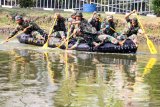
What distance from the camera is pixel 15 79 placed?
13.1m

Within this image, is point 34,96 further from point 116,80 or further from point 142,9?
point 142,9

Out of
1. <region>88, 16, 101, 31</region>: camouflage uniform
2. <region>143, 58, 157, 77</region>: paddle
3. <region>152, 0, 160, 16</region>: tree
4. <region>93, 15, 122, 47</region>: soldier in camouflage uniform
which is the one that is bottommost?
<region>143, 58, 157, 77</region>: paddle

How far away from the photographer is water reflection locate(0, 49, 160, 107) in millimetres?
10352

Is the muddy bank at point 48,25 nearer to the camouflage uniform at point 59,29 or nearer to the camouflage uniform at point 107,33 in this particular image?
the camouflage uniform at point 59,29

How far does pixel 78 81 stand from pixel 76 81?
0.05 m

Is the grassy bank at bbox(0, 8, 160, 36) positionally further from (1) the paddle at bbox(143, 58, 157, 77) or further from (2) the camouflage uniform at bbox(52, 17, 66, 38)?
(1) the paddle at bbox(143, 58, 157, 77)

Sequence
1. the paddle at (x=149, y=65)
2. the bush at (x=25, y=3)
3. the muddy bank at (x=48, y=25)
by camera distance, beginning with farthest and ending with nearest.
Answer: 1. the bush at (x=25, y=3)
2. the muddy bank at (x=48, y=25)
3. the paddle at (x=149, y=65)

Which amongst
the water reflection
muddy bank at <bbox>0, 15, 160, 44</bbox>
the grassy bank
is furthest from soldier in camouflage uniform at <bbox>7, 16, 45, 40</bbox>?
the grassy bank

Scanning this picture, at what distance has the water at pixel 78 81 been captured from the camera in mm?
10312

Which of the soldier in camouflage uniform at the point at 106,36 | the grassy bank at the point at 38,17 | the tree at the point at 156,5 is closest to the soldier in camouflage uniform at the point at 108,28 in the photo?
the soldier in camouflage uniform at the point at 106,36

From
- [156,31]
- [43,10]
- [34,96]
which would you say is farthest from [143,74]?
[43,10]

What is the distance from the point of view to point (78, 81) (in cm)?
1301

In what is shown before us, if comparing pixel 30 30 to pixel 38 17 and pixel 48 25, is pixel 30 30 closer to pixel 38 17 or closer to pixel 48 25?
pixel 48 25

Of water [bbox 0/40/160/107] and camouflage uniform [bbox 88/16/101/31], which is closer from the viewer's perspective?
water [bbox 0/40/160/107]
